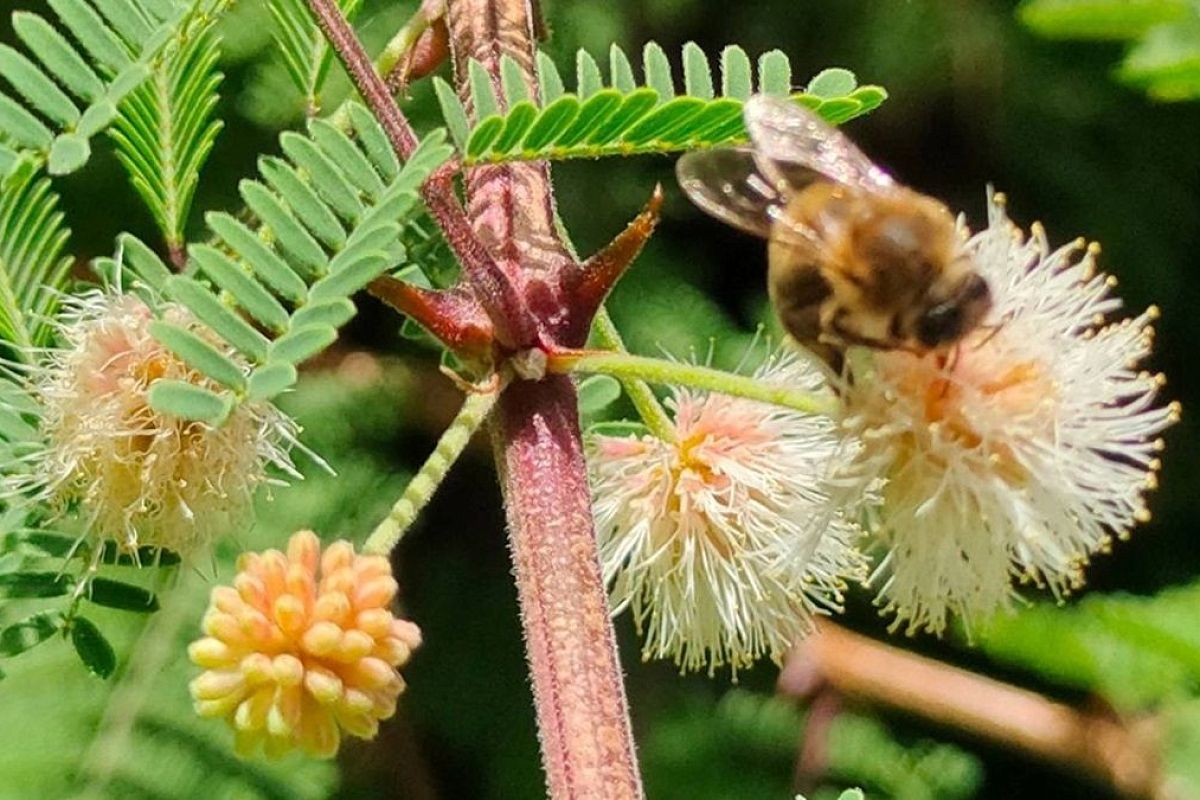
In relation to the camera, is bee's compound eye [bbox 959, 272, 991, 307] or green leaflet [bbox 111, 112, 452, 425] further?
bee's compound eye [bbox 959, 272, 991, 307]

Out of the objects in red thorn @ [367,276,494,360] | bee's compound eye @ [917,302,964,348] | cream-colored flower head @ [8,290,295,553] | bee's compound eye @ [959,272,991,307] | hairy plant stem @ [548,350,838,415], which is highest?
bee's compound eye @ [959,272,991,307]

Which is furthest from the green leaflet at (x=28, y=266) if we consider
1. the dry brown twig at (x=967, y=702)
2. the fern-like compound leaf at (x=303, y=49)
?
the dry brown twig at (x=967, y=702)

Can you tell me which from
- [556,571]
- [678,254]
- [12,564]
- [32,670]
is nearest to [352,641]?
[556,571]

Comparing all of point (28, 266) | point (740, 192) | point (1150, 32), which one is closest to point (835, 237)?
point (740, 192)

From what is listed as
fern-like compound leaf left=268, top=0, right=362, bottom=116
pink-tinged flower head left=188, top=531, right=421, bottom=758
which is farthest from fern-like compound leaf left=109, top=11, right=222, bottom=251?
pink-tinged flower head left=188, top=531, right=421, bottom=758

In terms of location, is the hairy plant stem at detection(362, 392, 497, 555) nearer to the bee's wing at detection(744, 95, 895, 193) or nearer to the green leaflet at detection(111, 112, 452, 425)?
the green leaflet at detection(111, 112, 452, 425)

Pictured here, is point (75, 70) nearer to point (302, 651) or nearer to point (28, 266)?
point (28, 266)

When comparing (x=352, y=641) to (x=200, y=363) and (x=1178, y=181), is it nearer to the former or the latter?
(x=200, y=363)

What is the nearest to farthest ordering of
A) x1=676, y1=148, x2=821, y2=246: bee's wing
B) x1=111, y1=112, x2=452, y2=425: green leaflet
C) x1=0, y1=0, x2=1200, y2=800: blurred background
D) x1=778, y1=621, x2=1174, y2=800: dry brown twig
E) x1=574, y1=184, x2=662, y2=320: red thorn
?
x1=111, y1=112, x2=452, y2=425: green leaflet → x1=574, y1=184, x2=662, y2=320: red thorn → x1=676, y1=148, x2=821, y2=246: bee's wing → x1=0, y1=0, x2=1200, y2=800: blurred background → x1=778, y1=621, x2=1174, y2=800: dry brown twig
